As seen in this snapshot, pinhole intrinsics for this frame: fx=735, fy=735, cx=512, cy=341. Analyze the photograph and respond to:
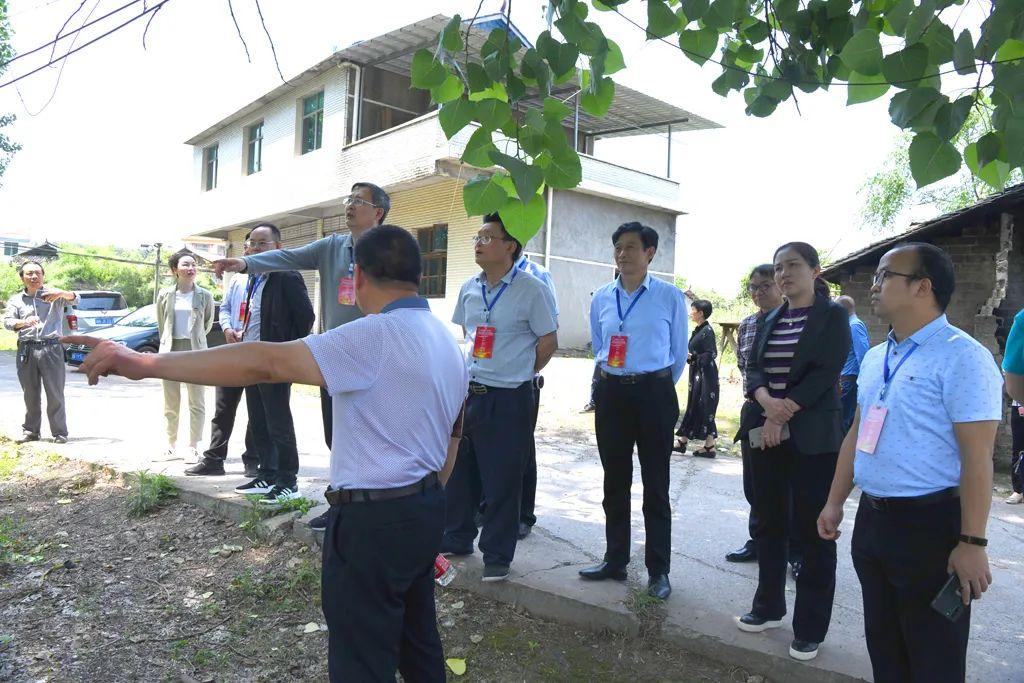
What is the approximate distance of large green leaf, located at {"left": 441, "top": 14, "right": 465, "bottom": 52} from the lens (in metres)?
2.46

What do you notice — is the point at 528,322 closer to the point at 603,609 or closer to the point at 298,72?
the point at 603,609

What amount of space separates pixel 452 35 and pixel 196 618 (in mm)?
3386

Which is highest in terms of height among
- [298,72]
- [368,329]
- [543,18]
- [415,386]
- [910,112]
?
[298,72]

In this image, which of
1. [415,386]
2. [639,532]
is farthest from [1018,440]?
[415,386]

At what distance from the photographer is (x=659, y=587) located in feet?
12.6

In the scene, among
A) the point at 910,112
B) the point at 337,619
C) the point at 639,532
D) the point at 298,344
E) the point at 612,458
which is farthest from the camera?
the point at 639,532

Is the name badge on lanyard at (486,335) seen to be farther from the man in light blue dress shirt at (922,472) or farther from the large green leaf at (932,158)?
the large green leaf at (932,158)

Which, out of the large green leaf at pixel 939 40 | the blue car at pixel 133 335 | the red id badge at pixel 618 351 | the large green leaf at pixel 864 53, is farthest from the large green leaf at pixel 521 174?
the blue car at pixel 133 335

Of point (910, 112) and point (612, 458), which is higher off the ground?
point (910, 112)

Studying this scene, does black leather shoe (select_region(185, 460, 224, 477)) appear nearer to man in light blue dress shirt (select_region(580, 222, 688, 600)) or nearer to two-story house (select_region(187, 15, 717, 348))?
man in light blue dress shirt (select_region(580, 222, 688, 600))

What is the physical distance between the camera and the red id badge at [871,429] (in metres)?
2.54

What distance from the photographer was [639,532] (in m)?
5.21

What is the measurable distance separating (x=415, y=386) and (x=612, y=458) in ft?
6.18

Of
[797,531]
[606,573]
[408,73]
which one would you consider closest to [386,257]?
[797,531]
